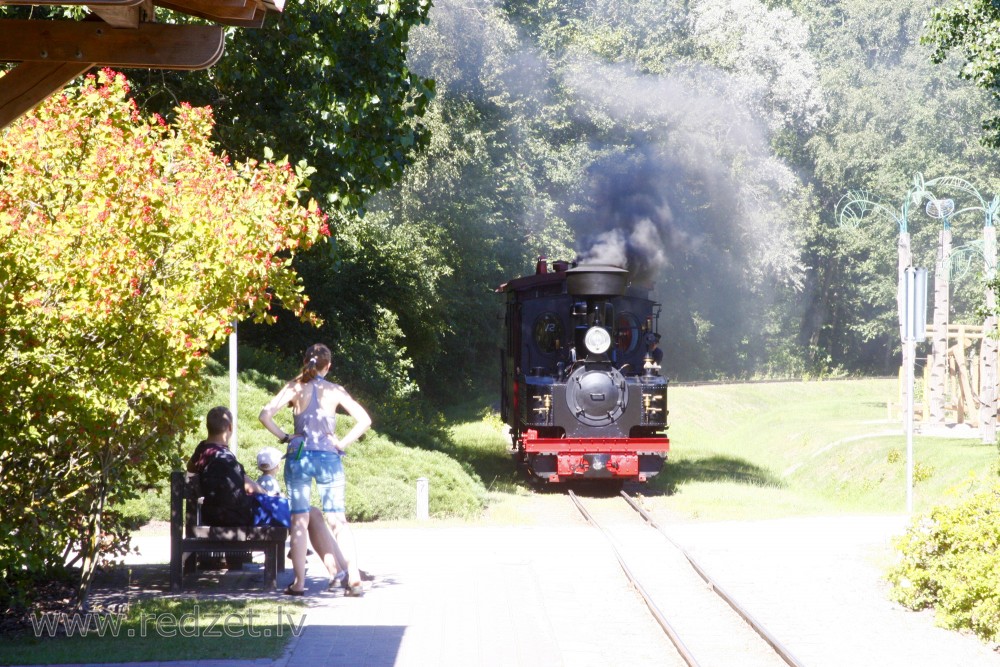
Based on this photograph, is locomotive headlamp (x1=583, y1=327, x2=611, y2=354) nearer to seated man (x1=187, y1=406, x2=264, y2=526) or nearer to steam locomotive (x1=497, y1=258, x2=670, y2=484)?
steam locomotive (x1=497, y1=258, x2=670, y2=484)

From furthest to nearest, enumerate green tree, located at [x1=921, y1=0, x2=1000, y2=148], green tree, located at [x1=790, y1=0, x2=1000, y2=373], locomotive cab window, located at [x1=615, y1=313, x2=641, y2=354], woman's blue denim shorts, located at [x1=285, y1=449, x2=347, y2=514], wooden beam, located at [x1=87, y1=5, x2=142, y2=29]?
green tree, located at [x1=790, y1=0, x2=1000, y2=373]
locomotive cab window, located at [x1=615, y1=313, x2=641, y2=354]
green tree, located at [x1=921, y1=0, x2=1000, y2=148]
woman's blue denim shorts, located at [x1=285, y1=449, x2=347, y2=514]
wooden beam, located at [x1=87, y1=5, x2=142, y2=29]

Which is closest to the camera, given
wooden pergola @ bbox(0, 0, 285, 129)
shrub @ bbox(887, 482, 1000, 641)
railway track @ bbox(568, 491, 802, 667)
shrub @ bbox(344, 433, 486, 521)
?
wooden pergola @ bbox(0, 0, 285, 129)

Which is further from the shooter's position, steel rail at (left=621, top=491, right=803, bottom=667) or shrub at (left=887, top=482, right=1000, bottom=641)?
shrub at (left=887, top=482, right=1000, bottom=641)

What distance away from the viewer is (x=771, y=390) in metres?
48.5

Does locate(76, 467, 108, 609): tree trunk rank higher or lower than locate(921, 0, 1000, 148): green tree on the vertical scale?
lower

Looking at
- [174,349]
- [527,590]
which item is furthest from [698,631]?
[174,349]

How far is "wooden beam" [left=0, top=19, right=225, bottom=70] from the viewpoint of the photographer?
6.04 meters

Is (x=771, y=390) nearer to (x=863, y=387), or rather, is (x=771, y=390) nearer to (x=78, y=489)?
(x=863, y=387)

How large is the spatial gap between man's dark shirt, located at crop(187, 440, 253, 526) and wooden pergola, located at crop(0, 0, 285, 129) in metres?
3.94

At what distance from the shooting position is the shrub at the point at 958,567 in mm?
8914

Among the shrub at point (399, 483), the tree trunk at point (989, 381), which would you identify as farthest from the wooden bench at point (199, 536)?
the tree trunk at point (989, 381)

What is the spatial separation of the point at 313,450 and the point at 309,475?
0.19m

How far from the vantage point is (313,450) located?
9.14 m

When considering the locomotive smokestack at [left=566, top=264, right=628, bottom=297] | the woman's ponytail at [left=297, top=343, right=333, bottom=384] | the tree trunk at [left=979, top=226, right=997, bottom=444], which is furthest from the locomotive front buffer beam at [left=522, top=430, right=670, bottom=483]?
the woman's ponytail at [left=297, top=343, right=333, bottom=384]
